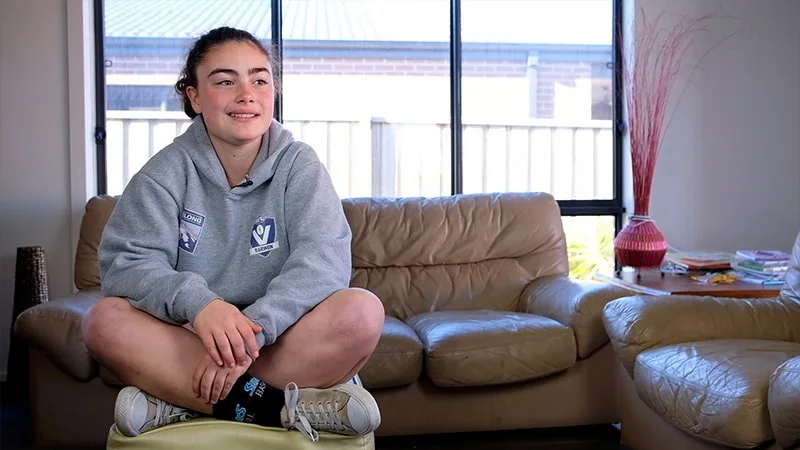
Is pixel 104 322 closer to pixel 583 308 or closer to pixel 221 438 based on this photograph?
pixel 221 438

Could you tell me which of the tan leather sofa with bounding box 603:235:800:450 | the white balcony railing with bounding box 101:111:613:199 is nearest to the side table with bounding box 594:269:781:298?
the tan leather sofa with bounding box 603:235:800:450

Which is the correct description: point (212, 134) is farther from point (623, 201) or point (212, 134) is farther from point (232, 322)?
point (623, 201)

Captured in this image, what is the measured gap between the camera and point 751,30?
4.23 m

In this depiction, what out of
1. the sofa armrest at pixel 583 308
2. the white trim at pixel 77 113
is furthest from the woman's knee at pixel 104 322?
the white trim at pixel 77 113

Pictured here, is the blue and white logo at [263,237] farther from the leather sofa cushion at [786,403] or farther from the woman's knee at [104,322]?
the leather sofa cushion at [786,403]

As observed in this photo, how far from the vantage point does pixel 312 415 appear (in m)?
1.64

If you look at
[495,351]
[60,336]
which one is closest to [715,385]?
[495,351]

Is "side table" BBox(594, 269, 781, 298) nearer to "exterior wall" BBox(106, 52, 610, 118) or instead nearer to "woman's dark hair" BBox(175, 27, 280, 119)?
"exterior wall" BBox(106, 52, 610, 118)

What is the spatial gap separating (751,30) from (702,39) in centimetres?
25

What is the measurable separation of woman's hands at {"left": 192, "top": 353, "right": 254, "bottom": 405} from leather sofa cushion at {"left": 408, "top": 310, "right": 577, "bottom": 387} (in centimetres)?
124

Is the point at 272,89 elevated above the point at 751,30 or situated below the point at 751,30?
below

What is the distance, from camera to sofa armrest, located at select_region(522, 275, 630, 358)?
2.96 metres

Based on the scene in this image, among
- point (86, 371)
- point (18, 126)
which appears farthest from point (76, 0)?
point (86, 371)

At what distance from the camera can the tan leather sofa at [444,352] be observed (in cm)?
287
